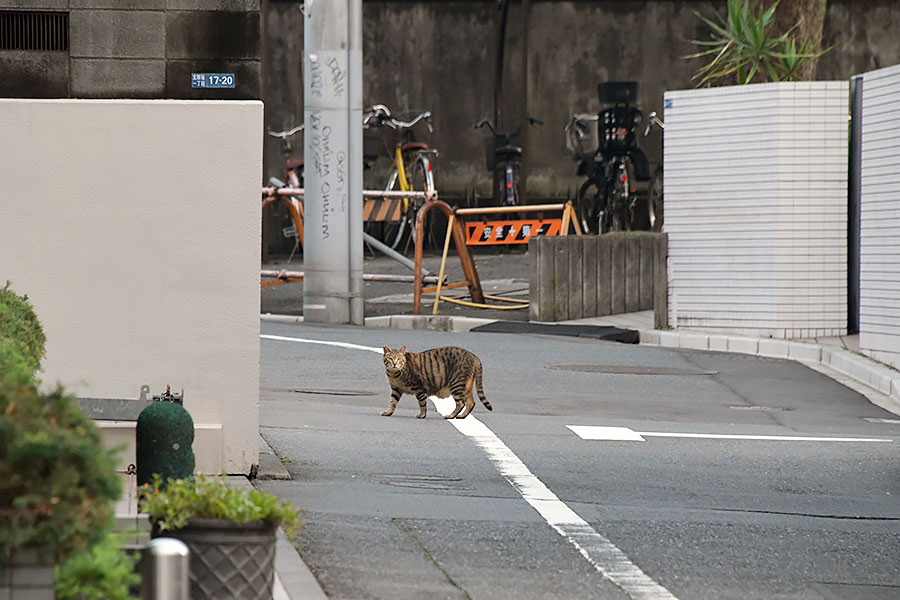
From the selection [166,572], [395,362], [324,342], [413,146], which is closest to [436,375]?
[395,362]

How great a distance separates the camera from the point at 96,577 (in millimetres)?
4488

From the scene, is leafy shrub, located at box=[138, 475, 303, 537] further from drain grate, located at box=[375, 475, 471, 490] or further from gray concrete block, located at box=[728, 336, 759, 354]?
gray concrete block, located at box=[728, 336, 759, 354]

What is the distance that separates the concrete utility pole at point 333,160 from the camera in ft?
68.2

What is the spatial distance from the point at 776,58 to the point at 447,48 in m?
10.2

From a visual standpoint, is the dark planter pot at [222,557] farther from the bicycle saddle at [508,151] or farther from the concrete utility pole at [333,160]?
the bicycle saddle at [508,151]

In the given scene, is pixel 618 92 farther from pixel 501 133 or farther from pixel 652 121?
pixel 501 133

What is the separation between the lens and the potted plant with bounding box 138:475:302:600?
5398mm

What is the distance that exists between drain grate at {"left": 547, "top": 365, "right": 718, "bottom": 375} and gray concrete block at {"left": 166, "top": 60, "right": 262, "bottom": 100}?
771 centimetres

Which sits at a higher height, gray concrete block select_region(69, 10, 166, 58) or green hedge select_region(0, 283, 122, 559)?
gray concrete block select_region(69, 10, 166, 58)

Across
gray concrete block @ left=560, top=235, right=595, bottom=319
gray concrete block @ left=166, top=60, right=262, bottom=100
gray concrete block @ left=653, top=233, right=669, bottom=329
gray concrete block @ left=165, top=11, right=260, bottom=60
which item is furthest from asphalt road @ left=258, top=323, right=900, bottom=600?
gray concrete block @ left=560, top=235, right=595, bottom=319

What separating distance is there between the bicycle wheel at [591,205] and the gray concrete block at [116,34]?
63.8 feet

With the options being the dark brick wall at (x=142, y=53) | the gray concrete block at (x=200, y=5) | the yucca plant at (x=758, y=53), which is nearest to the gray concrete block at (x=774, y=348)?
the yucca plant at (x=758, y=53)

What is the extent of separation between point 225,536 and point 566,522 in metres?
3.29

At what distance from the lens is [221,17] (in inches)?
358
